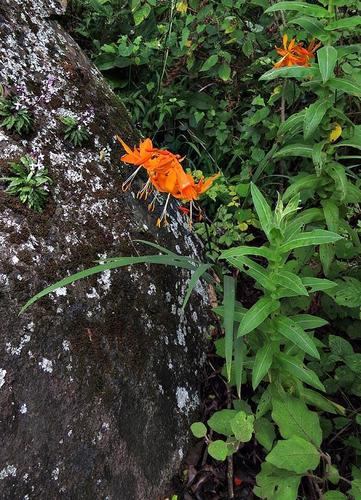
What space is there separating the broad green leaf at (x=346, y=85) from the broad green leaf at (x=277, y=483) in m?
1.47

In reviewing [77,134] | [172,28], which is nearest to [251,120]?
[172,28]

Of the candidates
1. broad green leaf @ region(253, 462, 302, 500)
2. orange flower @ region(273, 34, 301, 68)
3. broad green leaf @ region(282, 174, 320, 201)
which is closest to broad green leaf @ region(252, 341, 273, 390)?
broad green leaf @ region(253, 462, 302, 500)

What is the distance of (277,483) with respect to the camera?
1694 mm

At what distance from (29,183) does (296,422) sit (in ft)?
4.64

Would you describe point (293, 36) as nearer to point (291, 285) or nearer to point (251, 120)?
point (251, 120)

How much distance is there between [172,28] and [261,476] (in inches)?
117

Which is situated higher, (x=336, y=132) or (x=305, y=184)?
(x=336, y=132)

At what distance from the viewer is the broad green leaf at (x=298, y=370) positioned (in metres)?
1.71

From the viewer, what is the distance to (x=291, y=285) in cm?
154

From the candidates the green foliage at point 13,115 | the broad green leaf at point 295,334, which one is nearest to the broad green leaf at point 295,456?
the broad green leaf at point 295,334

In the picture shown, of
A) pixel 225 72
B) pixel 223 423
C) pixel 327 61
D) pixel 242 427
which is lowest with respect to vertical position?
pixel 223 423

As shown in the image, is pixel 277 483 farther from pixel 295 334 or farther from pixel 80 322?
pixel 80 322

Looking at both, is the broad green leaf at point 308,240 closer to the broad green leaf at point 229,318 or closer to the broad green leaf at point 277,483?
the broad green leaf at point 229,318

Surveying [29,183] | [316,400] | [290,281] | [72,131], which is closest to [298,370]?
[316,400]
